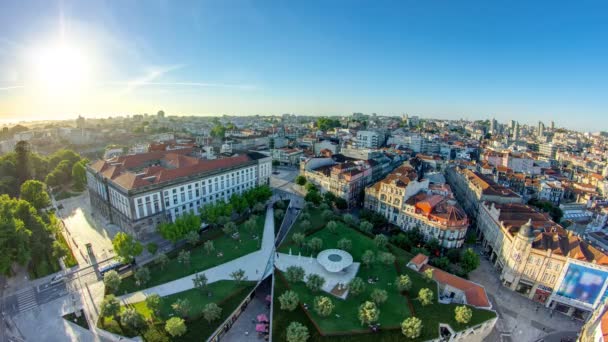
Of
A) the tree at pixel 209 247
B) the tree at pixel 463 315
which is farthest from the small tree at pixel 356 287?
the tree at pixel 209 247

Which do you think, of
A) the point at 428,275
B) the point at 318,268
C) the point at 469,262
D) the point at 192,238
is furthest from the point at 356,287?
the point at 192,238

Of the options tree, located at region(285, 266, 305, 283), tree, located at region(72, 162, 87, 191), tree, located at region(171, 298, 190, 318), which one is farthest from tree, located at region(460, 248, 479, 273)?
tree, located at region(72, 162, 87, 191)

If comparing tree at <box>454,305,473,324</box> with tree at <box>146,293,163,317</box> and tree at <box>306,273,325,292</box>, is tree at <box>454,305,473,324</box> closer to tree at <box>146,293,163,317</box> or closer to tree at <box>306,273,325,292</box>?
tree at <box>306,273,325,292</box>

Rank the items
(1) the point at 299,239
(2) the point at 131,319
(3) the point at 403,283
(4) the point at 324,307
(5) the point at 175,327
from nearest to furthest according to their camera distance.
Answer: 1. (5) the point at 175,327
2. (2) the point at 131,319
3. (4) the point at 324,307
4. (3) the point at 403,283
5. (1) the point at 299,239

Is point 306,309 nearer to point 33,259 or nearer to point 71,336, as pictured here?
point 71,336

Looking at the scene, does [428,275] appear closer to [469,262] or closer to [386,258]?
[386,258]

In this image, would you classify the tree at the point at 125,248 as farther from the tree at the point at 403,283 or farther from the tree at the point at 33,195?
the tree at the point at 403,283
